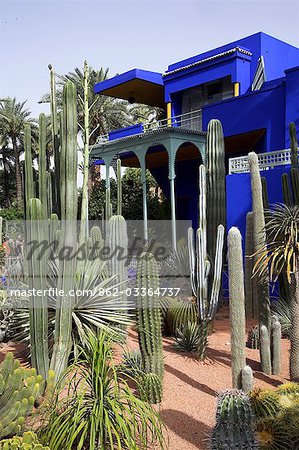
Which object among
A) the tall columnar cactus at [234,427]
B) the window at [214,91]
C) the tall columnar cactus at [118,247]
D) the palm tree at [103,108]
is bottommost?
the tall columnar cactus at [234,427]

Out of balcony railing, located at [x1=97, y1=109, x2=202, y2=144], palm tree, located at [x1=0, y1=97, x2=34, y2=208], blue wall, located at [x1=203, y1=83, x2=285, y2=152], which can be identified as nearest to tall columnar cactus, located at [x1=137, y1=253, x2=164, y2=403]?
blue wall, located at [x1=203, y1=83, x2=285, y2=152]

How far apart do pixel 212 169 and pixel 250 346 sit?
13.3 ft

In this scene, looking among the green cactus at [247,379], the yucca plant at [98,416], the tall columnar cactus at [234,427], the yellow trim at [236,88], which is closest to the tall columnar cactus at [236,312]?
the green cactus at [247,379]

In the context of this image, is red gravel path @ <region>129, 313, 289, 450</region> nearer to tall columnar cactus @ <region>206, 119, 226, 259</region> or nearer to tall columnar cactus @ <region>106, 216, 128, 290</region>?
tall columnar cactus @ <region>106, 216, 128, 290</region>

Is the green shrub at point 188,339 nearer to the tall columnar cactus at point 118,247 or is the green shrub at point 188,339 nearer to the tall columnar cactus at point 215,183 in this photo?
the tall columnar cactus at point 118,247

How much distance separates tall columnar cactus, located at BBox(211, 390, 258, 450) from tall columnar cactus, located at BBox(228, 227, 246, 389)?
1.29m

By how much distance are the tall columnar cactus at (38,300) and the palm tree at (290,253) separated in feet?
7.93

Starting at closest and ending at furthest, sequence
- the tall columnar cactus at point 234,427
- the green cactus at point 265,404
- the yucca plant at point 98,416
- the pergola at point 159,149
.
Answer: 1. the yucca plant at point 98,416
2. the tall columnar cactus at point 234,427
3. the green cactus at point 265,404
4. the pergola at point 159,149

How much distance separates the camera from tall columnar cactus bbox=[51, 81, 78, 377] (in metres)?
4.61

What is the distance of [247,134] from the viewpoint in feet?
41.2

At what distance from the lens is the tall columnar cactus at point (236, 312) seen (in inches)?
174

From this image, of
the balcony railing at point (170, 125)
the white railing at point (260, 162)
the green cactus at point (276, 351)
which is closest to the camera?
the green cactus at point (276, 351)

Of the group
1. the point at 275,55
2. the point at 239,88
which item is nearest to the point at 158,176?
the point at 239,88

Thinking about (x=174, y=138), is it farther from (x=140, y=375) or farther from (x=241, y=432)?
(x=241, y=432)
